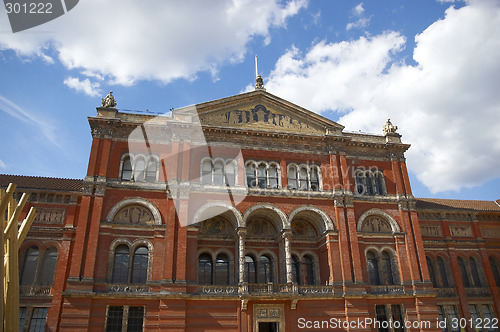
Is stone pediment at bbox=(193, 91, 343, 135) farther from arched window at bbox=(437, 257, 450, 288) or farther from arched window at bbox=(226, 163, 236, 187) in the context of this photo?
arched window at bbox=(437, 257, 450, 288)

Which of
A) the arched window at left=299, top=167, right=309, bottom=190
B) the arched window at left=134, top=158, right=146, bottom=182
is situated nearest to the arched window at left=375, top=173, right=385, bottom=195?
the arched window at left=299, top=167, right=309, bottom=190

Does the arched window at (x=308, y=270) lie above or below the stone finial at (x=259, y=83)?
below

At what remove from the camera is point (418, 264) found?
28766 mm

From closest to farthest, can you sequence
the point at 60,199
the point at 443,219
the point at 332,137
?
the point at 60,199, the point at 332,137, the point at 443,219

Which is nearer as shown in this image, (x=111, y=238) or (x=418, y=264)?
(x=111, y=238)

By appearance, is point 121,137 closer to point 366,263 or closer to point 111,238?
point 111,238

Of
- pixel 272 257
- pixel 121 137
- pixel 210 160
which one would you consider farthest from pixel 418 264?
pixel 121 137

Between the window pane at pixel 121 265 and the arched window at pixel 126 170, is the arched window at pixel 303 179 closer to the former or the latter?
the arched window at pixel 126 170

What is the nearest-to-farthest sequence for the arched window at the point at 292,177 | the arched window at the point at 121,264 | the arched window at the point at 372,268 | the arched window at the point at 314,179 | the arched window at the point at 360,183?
the arched window at the point at 121,264
the arched window at the point at 372,268
the arched window at the point at 292,177
the arched window at the point at 314,179
the arched window at the point at 360,183

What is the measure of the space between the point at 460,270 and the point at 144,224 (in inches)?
1035

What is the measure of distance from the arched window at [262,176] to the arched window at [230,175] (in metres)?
1.96

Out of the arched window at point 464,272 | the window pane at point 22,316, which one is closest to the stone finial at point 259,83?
the arched window at point 464,272

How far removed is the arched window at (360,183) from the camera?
30742 mm

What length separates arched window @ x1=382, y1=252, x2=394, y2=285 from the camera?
28611 millimetres
